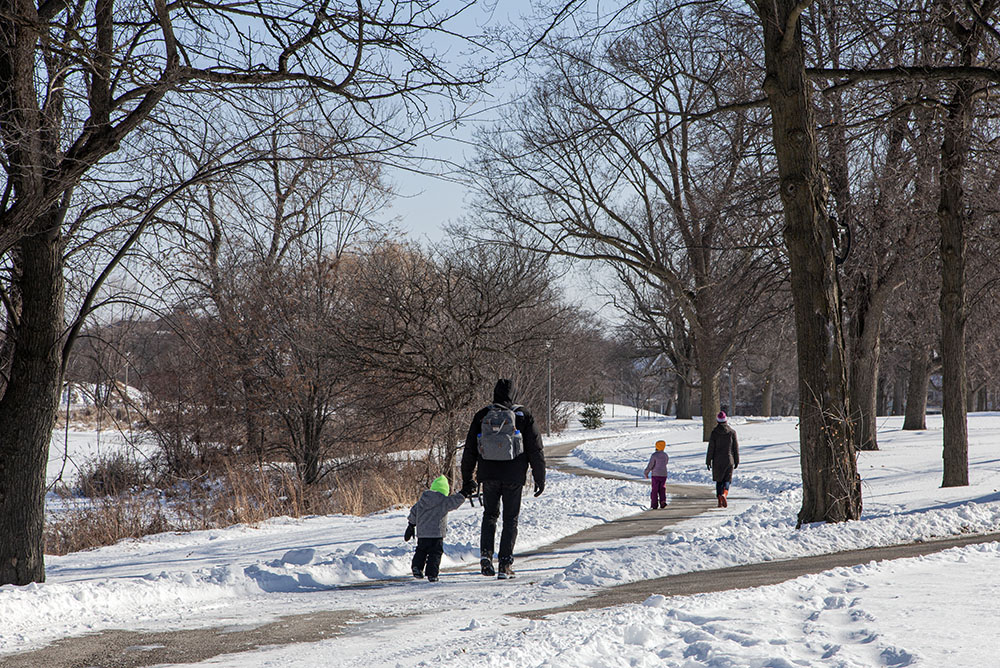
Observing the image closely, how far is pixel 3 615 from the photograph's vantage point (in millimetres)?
6230

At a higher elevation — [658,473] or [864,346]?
[864,346]

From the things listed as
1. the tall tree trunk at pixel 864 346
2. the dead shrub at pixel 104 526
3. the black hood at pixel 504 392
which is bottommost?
the dead shrub at pixel 104 526

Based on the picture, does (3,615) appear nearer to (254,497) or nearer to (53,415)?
(53,415)

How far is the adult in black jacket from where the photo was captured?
876 centimetres

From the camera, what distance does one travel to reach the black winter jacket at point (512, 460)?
29.0 feet

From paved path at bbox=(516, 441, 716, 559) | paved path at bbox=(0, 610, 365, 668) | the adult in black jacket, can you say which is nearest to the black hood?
the adult in black jacket

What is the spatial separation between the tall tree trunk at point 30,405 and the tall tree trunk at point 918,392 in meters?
34.4

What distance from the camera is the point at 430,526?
862 centimetres

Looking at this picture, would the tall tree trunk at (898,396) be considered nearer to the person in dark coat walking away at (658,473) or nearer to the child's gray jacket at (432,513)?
the person in dark coat walking away at (658,473)

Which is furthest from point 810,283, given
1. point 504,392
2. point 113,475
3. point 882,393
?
point 882,393

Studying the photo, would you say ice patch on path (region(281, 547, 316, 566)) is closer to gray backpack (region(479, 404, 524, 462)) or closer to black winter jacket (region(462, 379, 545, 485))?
black winter jacket (region(462, 379, 545, 485))

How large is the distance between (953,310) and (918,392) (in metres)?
24.9

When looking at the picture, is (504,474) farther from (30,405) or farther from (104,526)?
(104,526)

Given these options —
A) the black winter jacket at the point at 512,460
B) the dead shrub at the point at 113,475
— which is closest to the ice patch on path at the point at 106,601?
the black winter jacket at the point at 512,460
